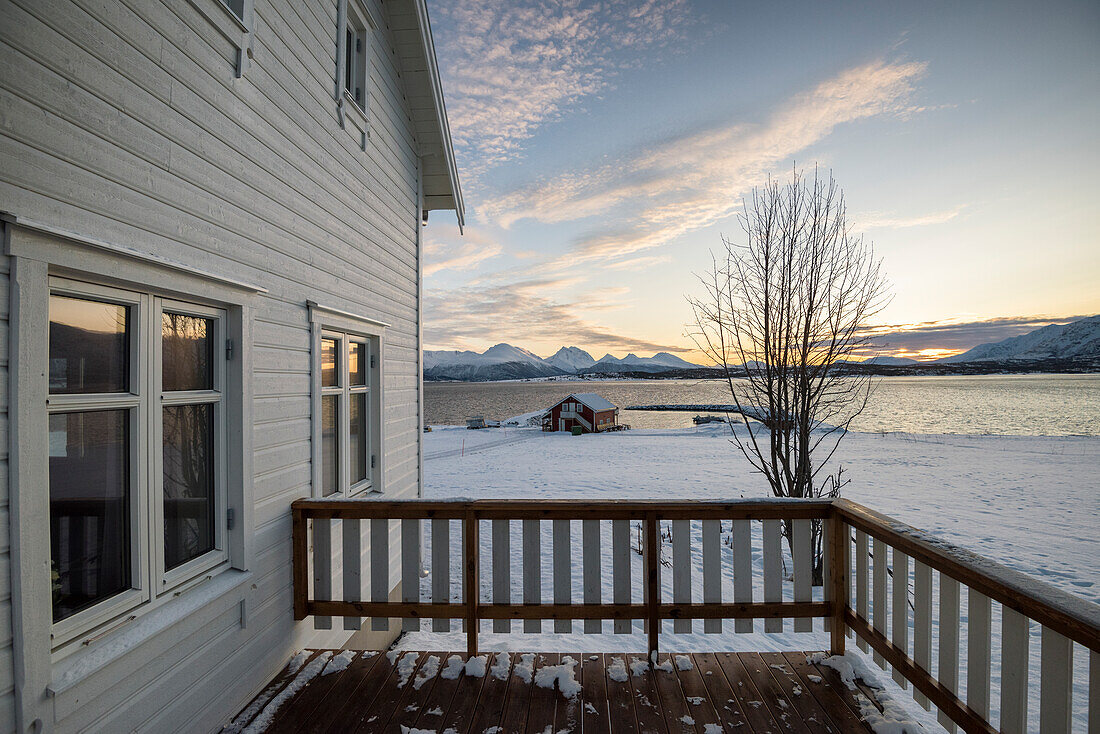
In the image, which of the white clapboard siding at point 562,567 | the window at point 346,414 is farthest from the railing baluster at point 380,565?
the white clapboard siding at point 562,567

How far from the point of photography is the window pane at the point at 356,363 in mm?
4195

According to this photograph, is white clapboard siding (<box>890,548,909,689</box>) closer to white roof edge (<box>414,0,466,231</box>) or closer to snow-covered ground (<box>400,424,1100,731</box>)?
snow-covered ground (<box>400,424,1100,731</box>)

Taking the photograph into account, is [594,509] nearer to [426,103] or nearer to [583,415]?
[426,103]

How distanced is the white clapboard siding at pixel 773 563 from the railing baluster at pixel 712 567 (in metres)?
0.28

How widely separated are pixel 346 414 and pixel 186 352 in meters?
1.75

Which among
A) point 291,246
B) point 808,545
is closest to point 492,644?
point 808,545

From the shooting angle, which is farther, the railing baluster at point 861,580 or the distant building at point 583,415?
the distant building at point 583,415

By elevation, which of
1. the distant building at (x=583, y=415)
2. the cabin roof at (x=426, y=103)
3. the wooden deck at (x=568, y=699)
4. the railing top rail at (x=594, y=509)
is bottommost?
the distant building at (x=583, y=415)

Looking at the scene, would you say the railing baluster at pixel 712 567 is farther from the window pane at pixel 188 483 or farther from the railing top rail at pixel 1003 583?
the window pane at pixel 188 483

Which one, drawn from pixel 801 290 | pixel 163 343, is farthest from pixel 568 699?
pixel 801 290

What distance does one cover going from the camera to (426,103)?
18.3 feet

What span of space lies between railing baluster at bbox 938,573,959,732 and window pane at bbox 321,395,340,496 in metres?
3.81

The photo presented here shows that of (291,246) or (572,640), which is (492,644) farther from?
(291,246)

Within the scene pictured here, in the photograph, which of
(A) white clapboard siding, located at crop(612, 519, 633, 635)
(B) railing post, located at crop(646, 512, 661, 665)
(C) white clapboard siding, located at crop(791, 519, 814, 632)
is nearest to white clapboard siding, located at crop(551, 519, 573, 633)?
(A) white clapboard siding, located at crop(612, 519, 633, 635)
